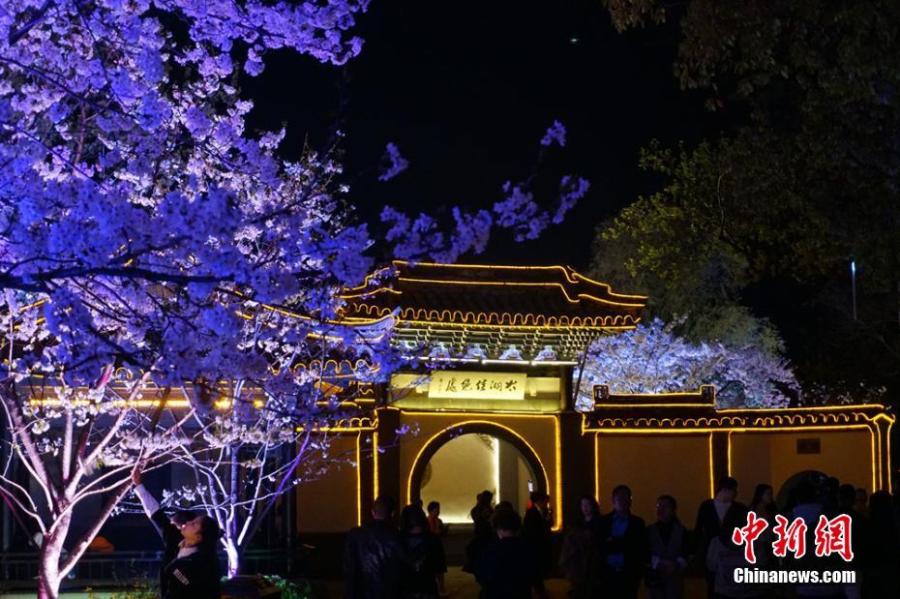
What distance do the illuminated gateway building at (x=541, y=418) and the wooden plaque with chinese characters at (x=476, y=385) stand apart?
1 cm

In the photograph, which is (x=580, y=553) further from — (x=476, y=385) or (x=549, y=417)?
(x=549, y=417)

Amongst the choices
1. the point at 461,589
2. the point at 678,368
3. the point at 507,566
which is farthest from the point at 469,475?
the point at 507,566

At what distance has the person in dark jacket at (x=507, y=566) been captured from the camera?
8602 mm

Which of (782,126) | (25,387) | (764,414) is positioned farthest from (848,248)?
(25,387)

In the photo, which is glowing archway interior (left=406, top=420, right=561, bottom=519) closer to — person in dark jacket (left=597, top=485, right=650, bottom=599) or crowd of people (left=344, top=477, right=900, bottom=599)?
crowd of people (left=344, top=477, right=900, bottom=599)

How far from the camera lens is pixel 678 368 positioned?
3134 cm

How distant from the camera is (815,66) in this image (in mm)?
13391

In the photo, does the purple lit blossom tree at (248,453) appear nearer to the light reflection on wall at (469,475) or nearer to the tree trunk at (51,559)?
the tree trunk at (51,559)

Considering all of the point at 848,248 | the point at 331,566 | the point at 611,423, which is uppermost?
the point at 848,248

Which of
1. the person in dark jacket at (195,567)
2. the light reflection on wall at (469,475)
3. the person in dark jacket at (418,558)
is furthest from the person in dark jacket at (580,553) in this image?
the light reflection on wall at (469,475)

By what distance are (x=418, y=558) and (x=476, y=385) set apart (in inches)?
338

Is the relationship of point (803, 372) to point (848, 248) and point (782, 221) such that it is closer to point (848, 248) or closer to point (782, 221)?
point (782, 221)

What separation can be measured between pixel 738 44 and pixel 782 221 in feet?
33.1

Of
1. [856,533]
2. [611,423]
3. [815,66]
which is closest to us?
[856,533]
